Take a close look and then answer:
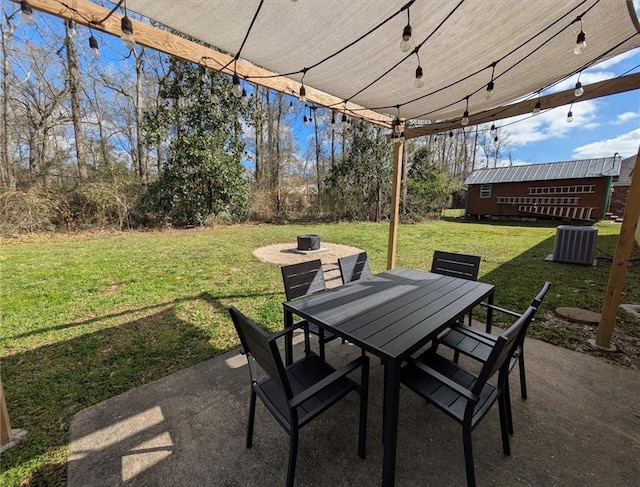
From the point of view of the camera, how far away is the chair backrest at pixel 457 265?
2934mm

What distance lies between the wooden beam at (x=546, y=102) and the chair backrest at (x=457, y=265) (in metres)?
1.79

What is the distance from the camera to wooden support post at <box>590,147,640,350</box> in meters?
2.43

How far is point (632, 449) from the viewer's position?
1.66 metres

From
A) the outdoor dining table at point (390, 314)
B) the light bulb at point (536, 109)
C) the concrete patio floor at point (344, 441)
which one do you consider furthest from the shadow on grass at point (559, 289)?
the light bulb at point (536, 109)

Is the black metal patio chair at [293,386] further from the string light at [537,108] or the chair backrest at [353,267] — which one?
the string light at [537,108]

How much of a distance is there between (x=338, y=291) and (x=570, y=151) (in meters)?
33.5

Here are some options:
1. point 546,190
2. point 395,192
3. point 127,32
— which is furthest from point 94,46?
point 546,190

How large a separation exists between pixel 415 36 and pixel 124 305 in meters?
4.43

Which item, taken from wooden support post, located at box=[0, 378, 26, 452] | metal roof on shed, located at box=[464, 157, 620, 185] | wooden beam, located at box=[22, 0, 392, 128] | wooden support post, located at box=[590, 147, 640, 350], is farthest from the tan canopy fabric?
metal roof on shed, located at box=[464, 157, 620, 185]

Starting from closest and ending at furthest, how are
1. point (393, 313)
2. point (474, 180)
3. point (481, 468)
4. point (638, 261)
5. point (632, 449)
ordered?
point (481, 468), point (632, 449), point (393, 313), point (638, 261), point (474, 180)

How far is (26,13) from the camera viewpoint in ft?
4.59

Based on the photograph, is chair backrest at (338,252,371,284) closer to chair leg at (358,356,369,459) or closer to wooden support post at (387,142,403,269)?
chair leg at (358,356,369,459)

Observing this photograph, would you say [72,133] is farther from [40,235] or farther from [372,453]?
[372,453]

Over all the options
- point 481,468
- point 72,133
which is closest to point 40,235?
point 72,133
